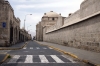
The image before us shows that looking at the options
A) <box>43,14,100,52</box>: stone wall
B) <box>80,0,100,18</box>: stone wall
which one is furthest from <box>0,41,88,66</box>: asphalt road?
<box>80,0,100,18</box>: stone wall

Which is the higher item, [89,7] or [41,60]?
[89,7]

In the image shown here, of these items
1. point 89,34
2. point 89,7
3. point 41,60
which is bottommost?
point 41,60

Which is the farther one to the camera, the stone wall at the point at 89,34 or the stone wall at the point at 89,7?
the stone wall at the point at 89,7

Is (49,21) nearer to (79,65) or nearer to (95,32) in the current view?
(95,32)

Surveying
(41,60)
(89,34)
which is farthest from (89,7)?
(41,60)

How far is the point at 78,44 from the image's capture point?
61.5 feet

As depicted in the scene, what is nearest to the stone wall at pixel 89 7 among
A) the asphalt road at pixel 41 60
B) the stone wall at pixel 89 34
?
the stone wall at pixel 89 34

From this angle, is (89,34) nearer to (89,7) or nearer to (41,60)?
(89,7)

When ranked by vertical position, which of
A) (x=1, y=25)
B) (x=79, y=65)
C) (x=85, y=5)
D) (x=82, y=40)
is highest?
(x=85, y=5)

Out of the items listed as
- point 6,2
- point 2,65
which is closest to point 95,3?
point 2,65

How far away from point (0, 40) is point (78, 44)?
38.6 ft

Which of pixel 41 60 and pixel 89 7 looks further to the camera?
pixel 89 7

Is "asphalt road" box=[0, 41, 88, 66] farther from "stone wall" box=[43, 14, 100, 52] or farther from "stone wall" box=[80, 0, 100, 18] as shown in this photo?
"stone wall" box=[80, 0, 100, 18]

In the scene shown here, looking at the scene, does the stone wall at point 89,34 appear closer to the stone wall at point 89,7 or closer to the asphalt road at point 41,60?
the stone wall at point 89,7
